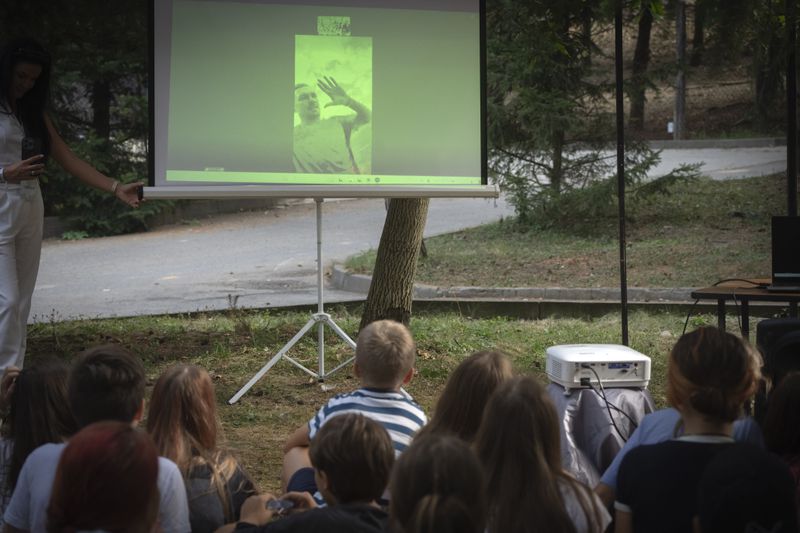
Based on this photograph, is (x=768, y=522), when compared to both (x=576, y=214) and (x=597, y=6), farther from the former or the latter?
(x=576, y=214)

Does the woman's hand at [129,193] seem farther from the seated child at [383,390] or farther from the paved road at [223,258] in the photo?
the paved road at [223,258]

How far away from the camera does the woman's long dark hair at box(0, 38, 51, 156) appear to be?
4977 mm

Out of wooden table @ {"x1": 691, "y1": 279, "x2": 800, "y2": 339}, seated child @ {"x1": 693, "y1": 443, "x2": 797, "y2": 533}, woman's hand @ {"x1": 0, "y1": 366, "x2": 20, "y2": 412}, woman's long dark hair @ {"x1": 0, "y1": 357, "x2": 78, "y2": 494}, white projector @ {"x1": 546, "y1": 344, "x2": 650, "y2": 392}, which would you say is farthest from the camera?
wooden table @ {"x1": 691, "y1": 279, "x2": 800, "y2": 339}

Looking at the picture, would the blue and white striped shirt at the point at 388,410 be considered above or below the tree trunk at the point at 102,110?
below

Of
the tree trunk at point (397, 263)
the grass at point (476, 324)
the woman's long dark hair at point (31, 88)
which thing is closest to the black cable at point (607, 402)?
the grass at point (476, 324)

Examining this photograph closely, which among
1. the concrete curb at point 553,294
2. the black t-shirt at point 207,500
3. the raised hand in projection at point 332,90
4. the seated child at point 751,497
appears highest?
the raised hand in projection at point 332,90

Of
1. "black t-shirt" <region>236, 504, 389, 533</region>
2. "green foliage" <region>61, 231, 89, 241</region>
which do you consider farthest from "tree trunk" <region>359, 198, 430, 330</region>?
"green foliage" <region>61, 231, 89, 241</region>

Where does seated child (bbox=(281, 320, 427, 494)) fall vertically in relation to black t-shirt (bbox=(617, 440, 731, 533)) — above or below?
above

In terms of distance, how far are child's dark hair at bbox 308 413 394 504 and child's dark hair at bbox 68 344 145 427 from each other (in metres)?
0.67

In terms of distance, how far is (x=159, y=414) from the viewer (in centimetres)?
309

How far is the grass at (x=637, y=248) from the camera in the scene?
1006 centimetres

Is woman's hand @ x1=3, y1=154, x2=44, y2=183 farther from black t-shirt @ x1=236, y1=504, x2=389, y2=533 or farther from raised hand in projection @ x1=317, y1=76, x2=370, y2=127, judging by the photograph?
black t-shirt @ x1=236, y1=504, x2=389, y2=533

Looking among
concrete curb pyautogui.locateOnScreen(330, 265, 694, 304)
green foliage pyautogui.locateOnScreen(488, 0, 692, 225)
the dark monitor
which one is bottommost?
concrete curb pyautogui.locateOnScreen(330, 265, 694, 304)

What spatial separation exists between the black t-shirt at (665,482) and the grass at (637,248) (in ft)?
22.8
